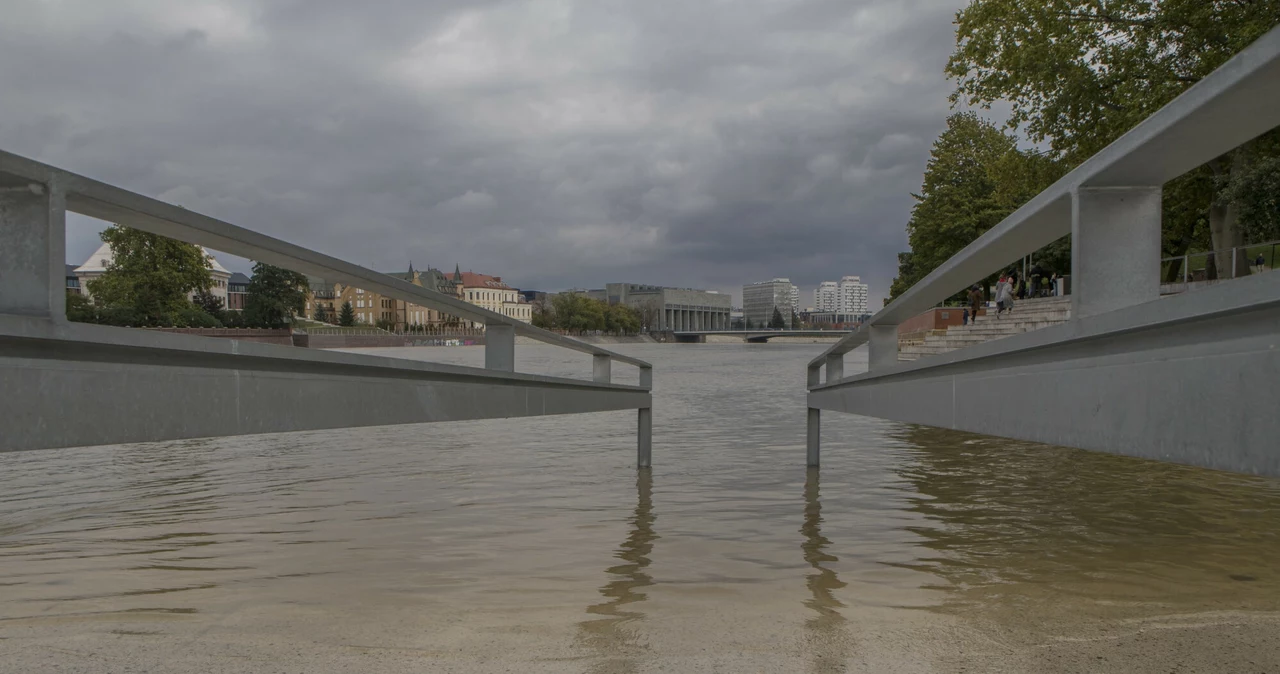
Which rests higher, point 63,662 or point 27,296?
point 27,296

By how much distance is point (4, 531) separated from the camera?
607cm

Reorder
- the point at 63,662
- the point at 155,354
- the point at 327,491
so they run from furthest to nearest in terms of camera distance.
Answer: the point at 327,491 → the point at 63,662 → the point at 155,354

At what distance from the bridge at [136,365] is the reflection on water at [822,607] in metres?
2.15

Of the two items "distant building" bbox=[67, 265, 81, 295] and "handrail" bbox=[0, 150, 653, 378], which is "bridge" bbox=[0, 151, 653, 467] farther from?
"distant building" bbox=[67, 265, 81, 295]

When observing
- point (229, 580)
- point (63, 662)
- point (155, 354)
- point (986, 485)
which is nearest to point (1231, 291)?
point (155, 354)

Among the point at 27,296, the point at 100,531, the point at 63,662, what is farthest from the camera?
the point at 100,531

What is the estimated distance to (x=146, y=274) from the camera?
1412cm

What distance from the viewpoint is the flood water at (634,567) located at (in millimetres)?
3279

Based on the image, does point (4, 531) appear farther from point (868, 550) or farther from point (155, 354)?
point (868, 550)

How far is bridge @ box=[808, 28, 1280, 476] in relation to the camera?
188 centimetres

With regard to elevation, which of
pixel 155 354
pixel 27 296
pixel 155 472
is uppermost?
pixel 27 296

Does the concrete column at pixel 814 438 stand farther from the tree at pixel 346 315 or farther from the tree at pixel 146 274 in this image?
the tree at pixel 346 315

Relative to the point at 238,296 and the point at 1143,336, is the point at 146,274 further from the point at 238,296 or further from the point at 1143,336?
the point at 1143,336

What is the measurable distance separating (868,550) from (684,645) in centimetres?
250
